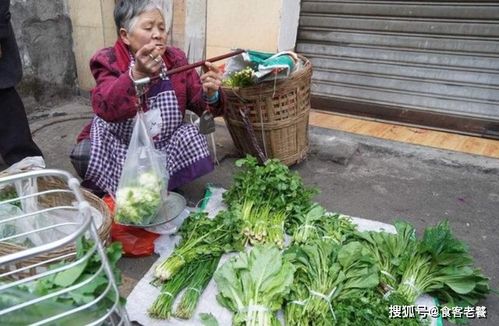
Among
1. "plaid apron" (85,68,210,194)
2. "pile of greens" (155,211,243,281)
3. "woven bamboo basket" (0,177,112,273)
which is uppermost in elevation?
"plaid apron" (85,68,210,194)

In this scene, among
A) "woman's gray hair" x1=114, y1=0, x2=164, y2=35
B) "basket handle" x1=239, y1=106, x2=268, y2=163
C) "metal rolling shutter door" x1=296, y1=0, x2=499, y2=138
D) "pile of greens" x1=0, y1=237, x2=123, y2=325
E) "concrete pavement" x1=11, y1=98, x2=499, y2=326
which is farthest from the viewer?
"metal rolling shutter door" x1=296, y1=0, x2=499, y2=138

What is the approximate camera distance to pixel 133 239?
2.46 m

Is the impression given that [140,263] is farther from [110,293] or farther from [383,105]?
[383,105]

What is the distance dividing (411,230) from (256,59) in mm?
1696

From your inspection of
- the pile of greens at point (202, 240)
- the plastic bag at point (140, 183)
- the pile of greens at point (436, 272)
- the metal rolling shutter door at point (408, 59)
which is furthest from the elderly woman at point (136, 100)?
the metal rolling shutter door at point (408, 59)

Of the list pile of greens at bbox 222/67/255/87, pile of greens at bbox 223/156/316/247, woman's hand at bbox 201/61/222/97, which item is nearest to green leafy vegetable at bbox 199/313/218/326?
pile of greens at bbox 223/156/316/247

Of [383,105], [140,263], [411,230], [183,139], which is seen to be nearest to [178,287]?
[140,263]

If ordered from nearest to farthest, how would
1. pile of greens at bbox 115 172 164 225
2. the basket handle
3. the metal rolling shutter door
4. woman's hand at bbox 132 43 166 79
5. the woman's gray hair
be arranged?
woman's hand at bbox 132 43 166 79 < pile of greens at bbox 115 172 164 225 < the woman's gray hair < the basket handle < the metal rolling shutter door

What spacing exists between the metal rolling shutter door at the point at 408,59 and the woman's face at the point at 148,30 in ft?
8.47

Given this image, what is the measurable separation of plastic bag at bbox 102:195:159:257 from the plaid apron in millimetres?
301

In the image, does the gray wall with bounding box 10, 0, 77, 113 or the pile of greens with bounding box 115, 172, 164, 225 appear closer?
the pile of greens with bounding box 115, 172, 164, 225

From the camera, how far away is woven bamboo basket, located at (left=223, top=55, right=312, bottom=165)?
310cm

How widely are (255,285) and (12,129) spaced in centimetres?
234

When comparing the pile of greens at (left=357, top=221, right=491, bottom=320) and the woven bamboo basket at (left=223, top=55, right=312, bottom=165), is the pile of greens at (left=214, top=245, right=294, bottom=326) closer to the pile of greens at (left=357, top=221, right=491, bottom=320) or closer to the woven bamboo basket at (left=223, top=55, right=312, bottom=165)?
the pile of greens at (left=357, top=221, right=491, bottom=320)
